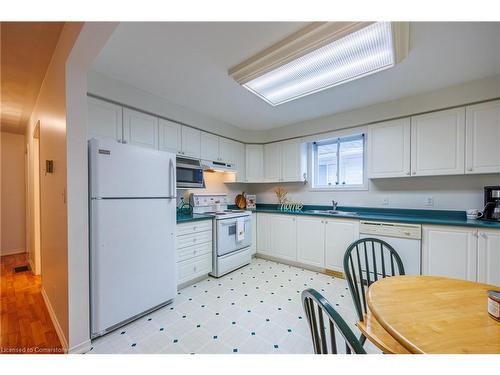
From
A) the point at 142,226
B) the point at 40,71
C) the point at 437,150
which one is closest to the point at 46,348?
Answer: the point at 142,226

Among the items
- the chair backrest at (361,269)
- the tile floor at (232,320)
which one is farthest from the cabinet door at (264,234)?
the chair backrest at (361,269)

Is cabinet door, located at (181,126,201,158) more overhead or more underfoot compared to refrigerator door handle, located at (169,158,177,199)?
more overhead

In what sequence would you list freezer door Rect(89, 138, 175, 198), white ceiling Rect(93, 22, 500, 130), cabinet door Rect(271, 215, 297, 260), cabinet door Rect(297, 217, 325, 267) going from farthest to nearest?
cabinet door Rect(271, 215, 297, 260)
cabinet door Rect(297, 217, 325, 267)
freezer door Rect(89, 138, 175, 198)
white ceiling Rect(93, 22, 500, 130)

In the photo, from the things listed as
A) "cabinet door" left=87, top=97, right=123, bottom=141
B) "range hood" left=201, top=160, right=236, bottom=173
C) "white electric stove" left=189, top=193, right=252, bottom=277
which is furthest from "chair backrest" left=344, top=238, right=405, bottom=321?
"cabinet door" left=87, top=97, right=123, bottom=141

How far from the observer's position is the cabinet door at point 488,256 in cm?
189

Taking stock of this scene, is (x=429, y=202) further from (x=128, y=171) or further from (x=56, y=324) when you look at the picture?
(x=56, y=324)

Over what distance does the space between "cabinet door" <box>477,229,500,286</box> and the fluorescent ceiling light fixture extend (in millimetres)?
1821

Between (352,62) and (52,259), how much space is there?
3173mm

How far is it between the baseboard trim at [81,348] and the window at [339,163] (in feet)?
11.2

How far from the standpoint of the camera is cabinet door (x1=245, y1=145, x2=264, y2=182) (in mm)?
3953

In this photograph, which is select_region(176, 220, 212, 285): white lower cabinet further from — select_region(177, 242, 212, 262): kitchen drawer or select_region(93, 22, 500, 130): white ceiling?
select_region(93, 22, 500, 130): white ceiling

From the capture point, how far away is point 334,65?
5.69 feet
